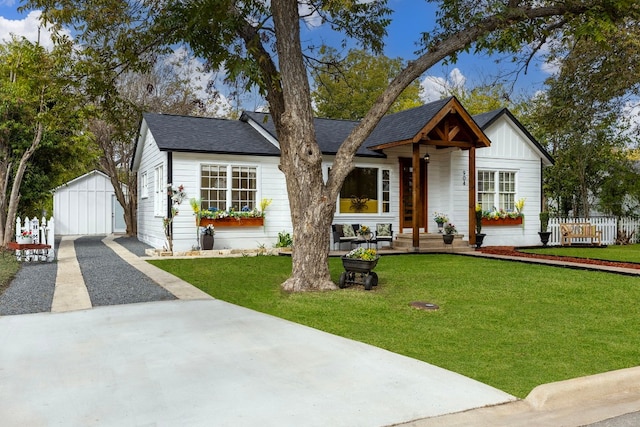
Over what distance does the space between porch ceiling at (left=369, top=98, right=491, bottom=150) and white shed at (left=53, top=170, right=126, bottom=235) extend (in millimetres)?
17604

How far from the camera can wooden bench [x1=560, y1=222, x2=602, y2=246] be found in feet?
56.3

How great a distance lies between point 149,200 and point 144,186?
146 centimetres

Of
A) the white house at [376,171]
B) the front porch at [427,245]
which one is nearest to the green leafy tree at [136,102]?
the white house at [376,171]

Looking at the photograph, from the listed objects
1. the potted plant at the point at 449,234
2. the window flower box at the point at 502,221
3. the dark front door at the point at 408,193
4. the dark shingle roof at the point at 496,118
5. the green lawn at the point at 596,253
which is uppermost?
the dark shingle roof at the point at 496,118

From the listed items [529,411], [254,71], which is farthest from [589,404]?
[254,71]

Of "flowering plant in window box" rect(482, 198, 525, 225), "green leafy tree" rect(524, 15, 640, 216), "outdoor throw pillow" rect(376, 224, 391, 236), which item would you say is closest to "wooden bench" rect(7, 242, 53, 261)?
"outdoor throw pillow" rect(376, 224, 391, 236)

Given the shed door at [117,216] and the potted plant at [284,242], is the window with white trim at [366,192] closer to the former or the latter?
the potted plant at [284,242]

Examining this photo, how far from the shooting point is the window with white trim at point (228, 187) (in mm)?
14219

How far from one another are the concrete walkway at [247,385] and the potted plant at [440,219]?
11263 millimetres

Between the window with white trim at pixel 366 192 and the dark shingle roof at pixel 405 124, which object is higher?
the dark shingle roof at pixel 405 124

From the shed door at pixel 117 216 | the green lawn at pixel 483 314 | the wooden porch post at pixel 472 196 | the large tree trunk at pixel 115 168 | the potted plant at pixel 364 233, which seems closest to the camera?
the green lawn at pixel 483 314

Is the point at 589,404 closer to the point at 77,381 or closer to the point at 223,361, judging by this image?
the point at 223,361

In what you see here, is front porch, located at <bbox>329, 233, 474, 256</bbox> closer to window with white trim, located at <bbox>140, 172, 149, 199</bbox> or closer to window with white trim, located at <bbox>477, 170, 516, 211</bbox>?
window with white trim, located at <bbox>477, 170, 516, 211</bbox>

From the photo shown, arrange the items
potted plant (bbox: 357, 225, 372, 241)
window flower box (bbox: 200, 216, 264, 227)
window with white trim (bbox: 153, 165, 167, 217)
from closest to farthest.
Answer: window flower box (bbox: 200, 216, 264, 227), potted plant (bbox: 357, 225, 372, 241), window with white trim (bbox: 153, 165, 167, 217)
